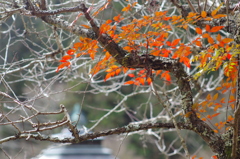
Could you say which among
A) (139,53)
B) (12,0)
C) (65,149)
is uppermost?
(12,0)

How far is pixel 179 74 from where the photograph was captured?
239 cm

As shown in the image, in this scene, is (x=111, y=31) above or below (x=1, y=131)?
above

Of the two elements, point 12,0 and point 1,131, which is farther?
point 1,131

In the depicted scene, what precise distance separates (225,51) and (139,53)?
0.69 metres

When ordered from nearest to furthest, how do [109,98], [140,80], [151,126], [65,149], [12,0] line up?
1. [151,126]
2. [12,0]
3. [140,80]
4. [65,149]
5. [109,98]

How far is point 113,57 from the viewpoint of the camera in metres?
2.35

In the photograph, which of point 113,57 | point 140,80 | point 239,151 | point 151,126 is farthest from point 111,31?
point 239,151

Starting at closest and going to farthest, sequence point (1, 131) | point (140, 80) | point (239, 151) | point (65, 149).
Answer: point (239, 151) < point (140, 80) < point (65, 149) < point (1, 131)

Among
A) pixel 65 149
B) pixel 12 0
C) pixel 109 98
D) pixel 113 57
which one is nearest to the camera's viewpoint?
pixel 113 57

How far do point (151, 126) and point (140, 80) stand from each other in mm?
714

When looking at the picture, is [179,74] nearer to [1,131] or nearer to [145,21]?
[145,21]

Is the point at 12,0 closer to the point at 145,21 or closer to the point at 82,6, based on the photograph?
the point at 82,6

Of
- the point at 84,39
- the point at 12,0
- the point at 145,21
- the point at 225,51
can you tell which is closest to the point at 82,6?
the point at 84,39

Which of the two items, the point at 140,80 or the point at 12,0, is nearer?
the point at 12,0
